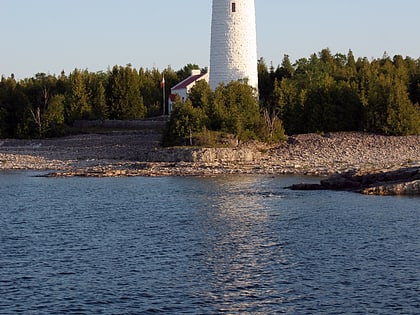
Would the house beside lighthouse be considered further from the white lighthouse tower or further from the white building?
the white building

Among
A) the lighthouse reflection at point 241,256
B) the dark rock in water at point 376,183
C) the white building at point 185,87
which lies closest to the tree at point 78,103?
the white building at point 185,87

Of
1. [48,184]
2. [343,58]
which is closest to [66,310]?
[48,184]

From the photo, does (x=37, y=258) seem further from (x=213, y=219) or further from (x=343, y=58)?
(x=343, y=58)

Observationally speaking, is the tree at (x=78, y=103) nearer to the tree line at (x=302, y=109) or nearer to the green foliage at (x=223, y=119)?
the tree line at (x=302, y=109)

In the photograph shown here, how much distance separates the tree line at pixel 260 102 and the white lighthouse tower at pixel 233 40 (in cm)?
94

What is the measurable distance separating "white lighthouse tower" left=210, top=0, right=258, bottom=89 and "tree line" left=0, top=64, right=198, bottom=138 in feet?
58.1

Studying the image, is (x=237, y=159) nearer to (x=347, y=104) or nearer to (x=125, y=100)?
(x=347, y=104)

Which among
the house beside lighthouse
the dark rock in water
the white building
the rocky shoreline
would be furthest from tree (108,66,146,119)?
the dark rock in water

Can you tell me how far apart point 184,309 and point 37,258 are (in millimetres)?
5792

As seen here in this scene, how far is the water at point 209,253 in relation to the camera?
15859 millimetres

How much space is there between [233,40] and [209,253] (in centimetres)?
2892

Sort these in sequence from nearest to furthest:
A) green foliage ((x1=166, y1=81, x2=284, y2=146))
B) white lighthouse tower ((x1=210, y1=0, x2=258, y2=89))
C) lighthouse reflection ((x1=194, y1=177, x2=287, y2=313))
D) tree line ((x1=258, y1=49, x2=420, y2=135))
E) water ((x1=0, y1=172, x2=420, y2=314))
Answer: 1. water ((x1=0, y1=172, x2=420, y2=314))
2. lighthouse reflection ((x1=194, y1=177, x2=287, y2=313))
3. green foliage ((x1=166, y1=81, x2=284, y2=146))
4. white lighthouse tower ((x1=210, y1=0, x2=258, y2=89))
5. tree line ((x1=258, y1=49, x2=420, y2=135))

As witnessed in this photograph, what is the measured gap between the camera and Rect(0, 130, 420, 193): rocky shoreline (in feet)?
133

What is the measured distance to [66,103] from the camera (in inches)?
2603
